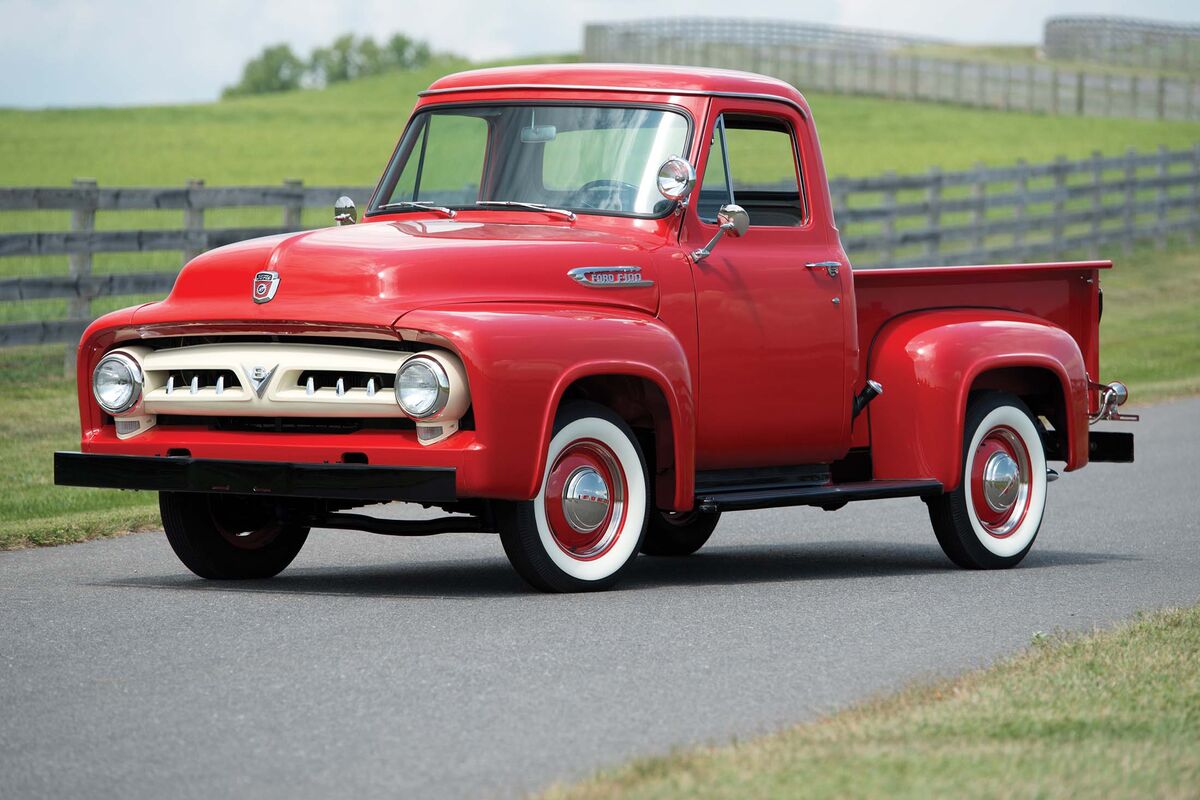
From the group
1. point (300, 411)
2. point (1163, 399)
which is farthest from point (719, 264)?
point (1163, 399)

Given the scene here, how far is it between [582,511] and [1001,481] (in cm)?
269

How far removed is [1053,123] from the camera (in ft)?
200

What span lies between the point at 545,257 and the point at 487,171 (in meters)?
1.21

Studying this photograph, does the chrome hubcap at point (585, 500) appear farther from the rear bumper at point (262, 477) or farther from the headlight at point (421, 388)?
the headlight at point (421, 388)

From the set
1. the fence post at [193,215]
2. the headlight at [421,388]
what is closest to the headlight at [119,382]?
the headlight at [421,388]

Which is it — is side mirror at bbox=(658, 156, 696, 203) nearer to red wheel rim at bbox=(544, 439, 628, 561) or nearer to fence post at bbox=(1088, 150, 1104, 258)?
red wheel rim at bbox=(544, 439, 628, 561)

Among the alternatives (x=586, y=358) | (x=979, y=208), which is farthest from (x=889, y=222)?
(x=586, y=358)

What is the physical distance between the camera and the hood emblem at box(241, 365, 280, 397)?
756 centimetres

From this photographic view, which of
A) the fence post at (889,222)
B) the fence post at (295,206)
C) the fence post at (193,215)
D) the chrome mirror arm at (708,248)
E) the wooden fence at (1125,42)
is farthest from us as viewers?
the wooden fence at (1125,42)

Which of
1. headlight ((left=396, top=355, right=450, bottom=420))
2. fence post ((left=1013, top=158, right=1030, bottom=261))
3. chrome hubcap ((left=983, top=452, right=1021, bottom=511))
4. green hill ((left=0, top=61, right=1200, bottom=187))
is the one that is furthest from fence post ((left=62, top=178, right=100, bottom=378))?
green hill ((left=0, top=61, right=1200, bottom=187))

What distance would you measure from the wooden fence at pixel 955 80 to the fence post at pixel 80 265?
182ft

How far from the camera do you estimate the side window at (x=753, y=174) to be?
870 cm

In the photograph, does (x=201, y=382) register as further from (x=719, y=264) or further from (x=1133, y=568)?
(x=1133, y=568)

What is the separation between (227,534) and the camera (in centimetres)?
866
